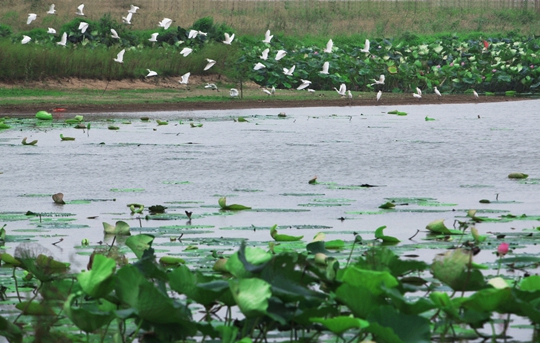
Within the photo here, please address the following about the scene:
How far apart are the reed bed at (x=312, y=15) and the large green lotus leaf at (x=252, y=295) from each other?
1260 inches

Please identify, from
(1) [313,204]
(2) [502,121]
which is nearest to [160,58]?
(2) [502,121]

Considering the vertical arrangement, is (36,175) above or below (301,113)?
above

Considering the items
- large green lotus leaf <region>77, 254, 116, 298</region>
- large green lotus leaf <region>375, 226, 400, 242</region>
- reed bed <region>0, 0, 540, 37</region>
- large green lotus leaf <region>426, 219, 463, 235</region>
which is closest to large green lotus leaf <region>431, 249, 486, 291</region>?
large green lotus leaf <region>77, 254, 116, 298</region>

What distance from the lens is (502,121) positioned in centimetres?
1772

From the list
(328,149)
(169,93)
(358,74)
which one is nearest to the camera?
(328,149)

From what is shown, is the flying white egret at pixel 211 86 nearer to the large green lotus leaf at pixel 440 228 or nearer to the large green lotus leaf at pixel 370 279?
the large green lotus leaf at pixel 440 228

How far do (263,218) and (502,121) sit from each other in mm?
11575

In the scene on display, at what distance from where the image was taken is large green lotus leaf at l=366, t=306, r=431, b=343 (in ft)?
10.4

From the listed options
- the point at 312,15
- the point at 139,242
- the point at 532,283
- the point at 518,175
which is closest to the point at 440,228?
the point at 139,242

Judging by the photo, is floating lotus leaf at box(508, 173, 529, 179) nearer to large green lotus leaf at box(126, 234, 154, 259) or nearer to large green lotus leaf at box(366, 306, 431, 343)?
large green lotus leaf at box(126, 234, 154, 259)

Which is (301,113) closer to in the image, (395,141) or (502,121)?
(502,121)

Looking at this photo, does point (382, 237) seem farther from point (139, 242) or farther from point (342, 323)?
point (342, 323)

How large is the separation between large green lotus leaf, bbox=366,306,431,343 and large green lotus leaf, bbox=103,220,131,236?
288cm

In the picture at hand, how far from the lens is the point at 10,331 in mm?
3459
